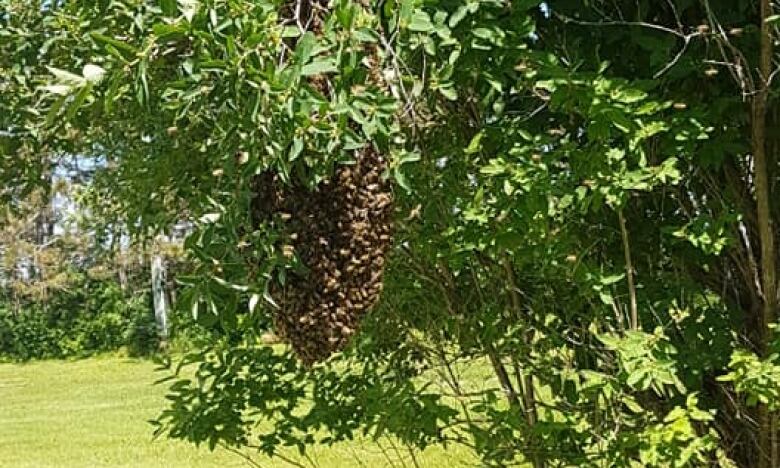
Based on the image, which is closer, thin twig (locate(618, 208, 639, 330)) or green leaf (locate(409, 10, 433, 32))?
green leaf (locate(409, 10, 433, 32))

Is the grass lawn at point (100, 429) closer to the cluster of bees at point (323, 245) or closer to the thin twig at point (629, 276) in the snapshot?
the thin twig at point (629, 276)

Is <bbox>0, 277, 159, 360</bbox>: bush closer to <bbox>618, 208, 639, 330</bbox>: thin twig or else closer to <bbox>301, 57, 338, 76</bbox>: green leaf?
<bbox>618, 208, 639, 330</bbox>: thin twig

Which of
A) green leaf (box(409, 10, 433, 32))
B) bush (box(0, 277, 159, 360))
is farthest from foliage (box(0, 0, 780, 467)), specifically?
bush (box(0, 277, 159, 360))

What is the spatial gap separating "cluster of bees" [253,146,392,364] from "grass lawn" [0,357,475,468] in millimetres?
1601

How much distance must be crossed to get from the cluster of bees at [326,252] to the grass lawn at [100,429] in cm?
160

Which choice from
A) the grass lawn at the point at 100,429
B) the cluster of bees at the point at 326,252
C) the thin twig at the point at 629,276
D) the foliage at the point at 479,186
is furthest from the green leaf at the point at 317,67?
the grass lawn at the point at 100,429

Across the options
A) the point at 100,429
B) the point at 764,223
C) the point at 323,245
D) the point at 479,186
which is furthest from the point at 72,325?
the point at 323,245


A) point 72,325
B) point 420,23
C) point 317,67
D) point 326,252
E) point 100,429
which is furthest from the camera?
point 72,325

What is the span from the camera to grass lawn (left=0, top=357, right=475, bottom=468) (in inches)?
→ 236

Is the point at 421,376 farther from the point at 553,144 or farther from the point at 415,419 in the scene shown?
the point at 553,144

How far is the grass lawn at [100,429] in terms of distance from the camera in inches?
236

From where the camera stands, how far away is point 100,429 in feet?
30.3

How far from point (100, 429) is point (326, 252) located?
8.32 meters

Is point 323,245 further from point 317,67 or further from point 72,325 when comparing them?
point 72,325
